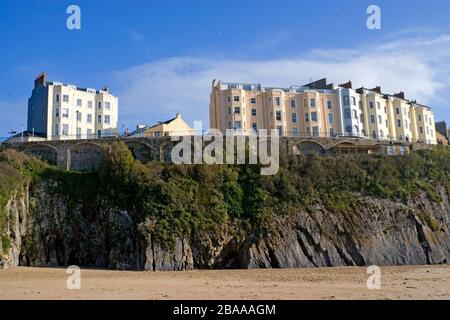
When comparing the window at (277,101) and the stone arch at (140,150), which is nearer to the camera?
the stone arch at (140,150)

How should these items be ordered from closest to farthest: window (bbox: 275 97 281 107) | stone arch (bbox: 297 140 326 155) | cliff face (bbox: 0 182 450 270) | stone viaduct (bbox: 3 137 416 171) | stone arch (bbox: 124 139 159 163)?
cliff face (bbox: 0 182 450 270), stone viaduct (bbox: 3 137 416 171), stone arch (bbox: 124 139 159 163), stone arch (bbox: 297 140 326 155), window (bbox: 275 97 281 107)

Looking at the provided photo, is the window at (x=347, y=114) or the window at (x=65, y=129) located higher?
the window at (x=347, y=114)

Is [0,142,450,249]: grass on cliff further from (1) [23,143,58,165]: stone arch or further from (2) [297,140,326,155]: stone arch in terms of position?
(1) [23,143,58,165]: stone arch

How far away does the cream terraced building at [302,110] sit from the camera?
59812 mm

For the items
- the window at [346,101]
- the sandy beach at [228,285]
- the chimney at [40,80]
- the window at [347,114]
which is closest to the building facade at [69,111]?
the chimney at [40,80]

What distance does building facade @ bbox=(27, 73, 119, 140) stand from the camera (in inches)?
2355

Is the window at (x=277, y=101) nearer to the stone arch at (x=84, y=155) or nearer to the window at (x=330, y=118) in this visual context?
the window at (x=330, y=118)

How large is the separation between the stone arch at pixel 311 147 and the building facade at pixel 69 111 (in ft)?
82.4

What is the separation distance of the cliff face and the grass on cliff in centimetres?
70

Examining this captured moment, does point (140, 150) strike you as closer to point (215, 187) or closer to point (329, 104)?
point (215, 187)

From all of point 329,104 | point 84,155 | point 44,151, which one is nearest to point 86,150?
point 84,155

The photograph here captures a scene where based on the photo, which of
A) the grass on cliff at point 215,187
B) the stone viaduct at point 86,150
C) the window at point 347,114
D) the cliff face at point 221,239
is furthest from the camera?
the window at point 347,114

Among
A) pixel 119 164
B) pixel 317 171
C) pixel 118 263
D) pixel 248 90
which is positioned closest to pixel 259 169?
pixel 317 171

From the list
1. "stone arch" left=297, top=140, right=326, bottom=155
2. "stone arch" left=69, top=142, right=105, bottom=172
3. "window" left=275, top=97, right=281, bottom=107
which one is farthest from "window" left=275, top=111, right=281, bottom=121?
"stone arch" left=69, top=142, right=105, bottom=172
